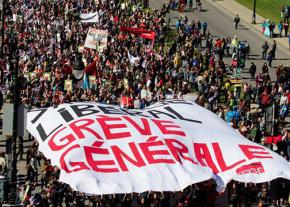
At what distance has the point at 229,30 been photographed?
70.2m

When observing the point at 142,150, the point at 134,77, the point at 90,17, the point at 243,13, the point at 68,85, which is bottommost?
the point at 142,150

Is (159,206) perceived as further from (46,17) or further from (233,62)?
(46,17)

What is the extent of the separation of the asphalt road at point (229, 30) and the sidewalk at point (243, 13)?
30 centimetres

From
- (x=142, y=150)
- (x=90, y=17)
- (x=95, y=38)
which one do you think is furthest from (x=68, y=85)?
(x=142, y=150)

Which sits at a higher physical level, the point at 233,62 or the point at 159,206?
the point at 233,62

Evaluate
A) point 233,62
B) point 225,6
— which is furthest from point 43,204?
point 225,6

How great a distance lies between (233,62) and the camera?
2233 inches

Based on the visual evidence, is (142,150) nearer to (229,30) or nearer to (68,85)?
(68,85)

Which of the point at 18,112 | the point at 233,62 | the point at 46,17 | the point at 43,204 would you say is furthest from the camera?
the point at 46,17

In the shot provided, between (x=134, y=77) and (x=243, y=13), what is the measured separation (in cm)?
2770

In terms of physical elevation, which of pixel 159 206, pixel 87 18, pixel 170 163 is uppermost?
pixel 87 18

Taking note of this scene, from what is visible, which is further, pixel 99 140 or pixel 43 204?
pixel 43 204

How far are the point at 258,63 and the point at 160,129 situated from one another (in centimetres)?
3374

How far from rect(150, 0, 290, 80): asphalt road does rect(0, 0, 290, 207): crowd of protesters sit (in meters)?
1.45
